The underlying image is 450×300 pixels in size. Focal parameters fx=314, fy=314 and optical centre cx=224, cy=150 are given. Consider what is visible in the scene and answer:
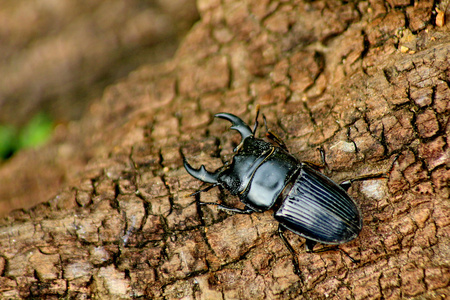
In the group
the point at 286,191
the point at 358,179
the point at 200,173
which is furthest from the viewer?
the point at 286,191

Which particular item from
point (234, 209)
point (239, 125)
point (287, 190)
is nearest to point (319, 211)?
point (287, 190)

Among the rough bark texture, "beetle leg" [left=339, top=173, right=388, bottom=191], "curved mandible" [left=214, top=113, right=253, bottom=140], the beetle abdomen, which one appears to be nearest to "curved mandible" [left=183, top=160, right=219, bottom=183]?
the rough bark texture

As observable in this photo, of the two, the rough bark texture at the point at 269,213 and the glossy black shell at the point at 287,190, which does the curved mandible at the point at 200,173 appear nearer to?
the glossy black shell at the point at 287,190

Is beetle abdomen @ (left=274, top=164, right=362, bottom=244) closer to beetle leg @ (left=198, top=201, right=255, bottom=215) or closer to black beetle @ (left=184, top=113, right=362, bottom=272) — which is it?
black beetle @ (left=184, top=113, right=362, bottom=272)

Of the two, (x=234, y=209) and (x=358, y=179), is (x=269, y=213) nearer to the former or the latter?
(x=234, y=209)

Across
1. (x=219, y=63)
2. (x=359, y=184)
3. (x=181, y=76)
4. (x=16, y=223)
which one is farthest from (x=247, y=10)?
(x=16, y=223)

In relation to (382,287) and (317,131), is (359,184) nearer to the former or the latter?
(317,131)
